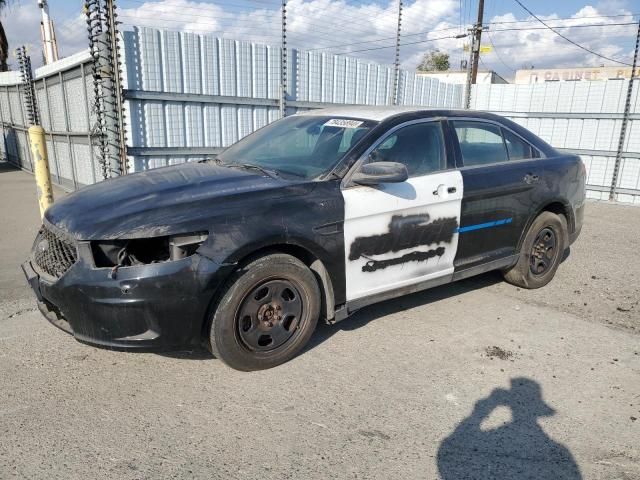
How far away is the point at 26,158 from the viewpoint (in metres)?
14.6

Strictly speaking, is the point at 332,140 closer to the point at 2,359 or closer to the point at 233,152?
the point at 233,152

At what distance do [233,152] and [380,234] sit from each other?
1.61 metres

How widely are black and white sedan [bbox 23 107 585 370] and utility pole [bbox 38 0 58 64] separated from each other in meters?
15.6

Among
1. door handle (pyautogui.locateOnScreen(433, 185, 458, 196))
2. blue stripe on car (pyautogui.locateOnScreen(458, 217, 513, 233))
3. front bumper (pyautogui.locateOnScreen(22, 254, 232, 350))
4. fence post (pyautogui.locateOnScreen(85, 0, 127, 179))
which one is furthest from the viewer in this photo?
fence post (pyautogui.locateOnScreen(85, 0, 127, 179))

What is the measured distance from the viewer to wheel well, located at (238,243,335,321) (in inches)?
128

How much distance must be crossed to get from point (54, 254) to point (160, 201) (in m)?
0.81

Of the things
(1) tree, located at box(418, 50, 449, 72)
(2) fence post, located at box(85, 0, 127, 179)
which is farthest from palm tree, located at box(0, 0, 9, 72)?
(1) tree, located at box(418, 50, 449, 72)

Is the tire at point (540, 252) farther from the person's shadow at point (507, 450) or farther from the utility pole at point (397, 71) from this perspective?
the utility pole at point (397, 71)

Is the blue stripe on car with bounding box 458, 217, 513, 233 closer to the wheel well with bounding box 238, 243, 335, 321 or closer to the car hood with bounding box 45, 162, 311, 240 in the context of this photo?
the wheel well with bounding box 238, 243, 335, 321

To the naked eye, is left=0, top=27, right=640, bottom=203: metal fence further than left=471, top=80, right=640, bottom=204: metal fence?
No

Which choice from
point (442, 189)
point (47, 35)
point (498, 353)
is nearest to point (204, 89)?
point (442, 189)

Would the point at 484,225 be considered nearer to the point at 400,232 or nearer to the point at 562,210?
the point at 400,232

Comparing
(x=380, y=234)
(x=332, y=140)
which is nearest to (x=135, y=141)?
(x=332, y=140)

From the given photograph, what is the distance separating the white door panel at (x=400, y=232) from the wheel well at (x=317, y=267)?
0.16 meters
